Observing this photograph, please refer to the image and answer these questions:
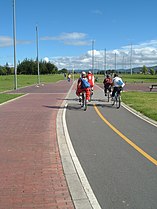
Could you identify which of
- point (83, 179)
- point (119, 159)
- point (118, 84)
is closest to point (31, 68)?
point (118, 84)

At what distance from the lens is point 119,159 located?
648 cm

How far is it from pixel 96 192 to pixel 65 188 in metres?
0.48

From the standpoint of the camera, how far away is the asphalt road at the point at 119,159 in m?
4.55

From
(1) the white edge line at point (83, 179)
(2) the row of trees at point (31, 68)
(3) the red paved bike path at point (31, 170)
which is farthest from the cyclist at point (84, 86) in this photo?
(2) the row of trees at point (31, 68)

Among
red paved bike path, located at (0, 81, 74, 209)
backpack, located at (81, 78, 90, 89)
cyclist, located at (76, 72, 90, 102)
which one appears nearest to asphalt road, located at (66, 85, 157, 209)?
red paved bike path, located at (0, 81, 74, 209)

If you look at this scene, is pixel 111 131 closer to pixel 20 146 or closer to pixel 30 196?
pixel 20 146

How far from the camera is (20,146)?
24.5 ft

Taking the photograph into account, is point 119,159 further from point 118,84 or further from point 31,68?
point 31,68

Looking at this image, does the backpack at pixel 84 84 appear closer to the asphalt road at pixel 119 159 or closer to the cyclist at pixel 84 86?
the cyclist at pixel 84 86

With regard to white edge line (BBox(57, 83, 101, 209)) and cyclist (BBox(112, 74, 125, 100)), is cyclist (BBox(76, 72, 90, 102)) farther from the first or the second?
white edge line (BBox(57, 83, 101, 209))

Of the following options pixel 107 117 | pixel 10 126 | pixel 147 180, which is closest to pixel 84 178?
pixel 147 180

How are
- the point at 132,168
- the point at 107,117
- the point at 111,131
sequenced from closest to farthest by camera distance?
1. the point at 132,168
2. the point at 111,131
3. the point at 107,117

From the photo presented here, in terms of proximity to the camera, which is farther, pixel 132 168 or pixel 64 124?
pixel 64 124

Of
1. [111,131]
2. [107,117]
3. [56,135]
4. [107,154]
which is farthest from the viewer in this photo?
[107,117]
